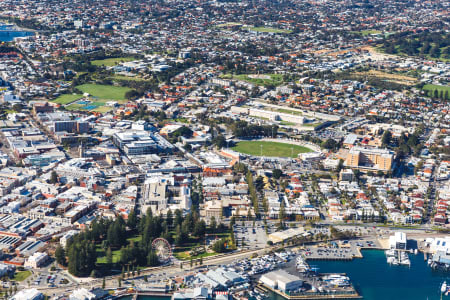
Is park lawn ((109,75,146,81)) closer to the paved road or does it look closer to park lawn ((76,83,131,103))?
park lawn ((76,83,131,103))

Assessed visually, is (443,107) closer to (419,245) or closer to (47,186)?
(419,245)

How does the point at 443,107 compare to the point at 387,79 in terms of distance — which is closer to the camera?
the point at 443,107

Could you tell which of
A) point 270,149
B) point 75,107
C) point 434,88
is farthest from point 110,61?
point 434,88

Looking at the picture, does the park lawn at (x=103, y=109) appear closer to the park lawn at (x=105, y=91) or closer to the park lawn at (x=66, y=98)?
the park lawn at (x=105, y=91)

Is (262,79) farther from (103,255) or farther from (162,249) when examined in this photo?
(103,255)

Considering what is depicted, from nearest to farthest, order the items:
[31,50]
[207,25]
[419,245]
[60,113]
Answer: [419,245], [60,113], [31,50], [207,25]

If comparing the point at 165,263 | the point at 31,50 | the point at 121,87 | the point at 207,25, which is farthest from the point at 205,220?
the point at 207,25
